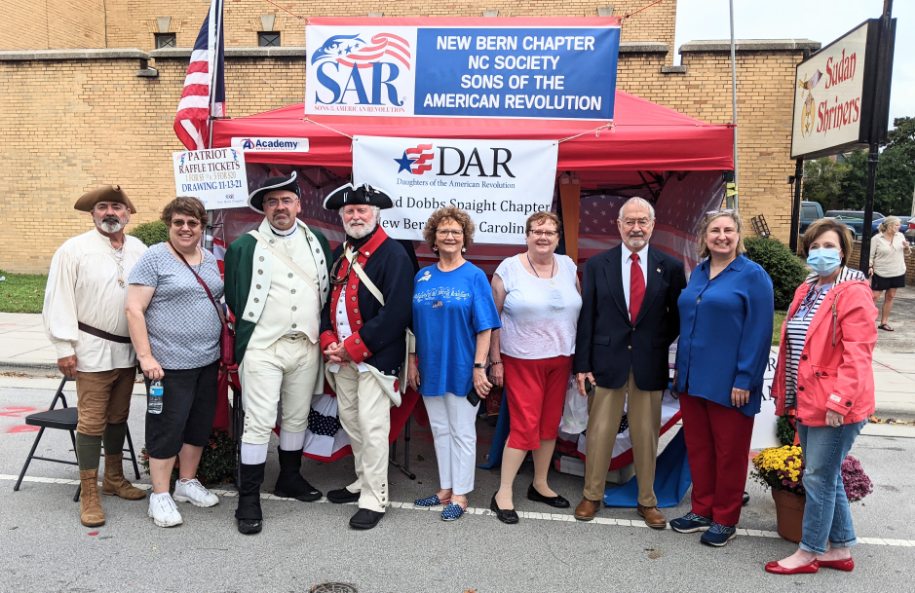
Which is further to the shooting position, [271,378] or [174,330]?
[271,378]

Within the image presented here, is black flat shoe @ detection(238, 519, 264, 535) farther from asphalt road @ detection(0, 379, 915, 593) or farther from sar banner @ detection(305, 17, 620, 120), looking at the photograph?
sar banner @ detection(305, 17, 620, 120)

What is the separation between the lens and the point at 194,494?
418 centimetres

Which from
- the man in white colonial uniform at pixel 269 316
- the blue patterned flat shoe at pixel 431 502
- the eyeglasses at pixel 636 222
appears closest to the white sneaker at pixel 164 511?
the man in white colonial uniform at pixel 269 316

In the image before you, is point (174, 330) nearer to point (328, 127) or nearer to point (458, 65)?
point (328, 127)

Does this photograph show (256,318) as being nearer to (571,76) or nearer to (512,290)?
(512,290)

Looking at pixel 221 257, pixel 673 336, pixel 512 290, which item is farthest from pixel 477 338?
pixel 221 257

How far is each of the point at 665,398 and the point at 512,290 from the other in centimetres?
148

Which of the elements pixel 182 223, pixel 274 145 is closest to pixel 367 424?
pixel 182 223

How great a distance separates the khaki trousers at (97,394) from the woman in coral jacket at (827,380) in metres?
3.68

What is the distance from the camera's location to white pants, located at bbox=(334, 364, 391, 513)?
4.00 m

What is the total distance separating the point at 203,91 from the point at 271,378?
2285 millimetres

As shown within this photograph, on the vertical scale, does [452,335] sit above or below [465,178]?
below

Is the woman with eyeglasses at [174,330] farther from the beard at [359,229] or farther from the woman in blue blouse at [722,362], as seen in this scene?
the woman in blue blouse at [722,362]

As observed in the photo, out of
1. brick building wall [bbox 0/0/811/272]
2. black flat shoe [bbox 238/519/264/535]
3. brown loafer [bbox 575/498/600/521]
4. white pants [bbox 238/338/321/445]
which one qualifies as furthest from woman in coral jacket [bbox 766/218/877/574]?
brick building wall [bbox 0/0/811/272]
